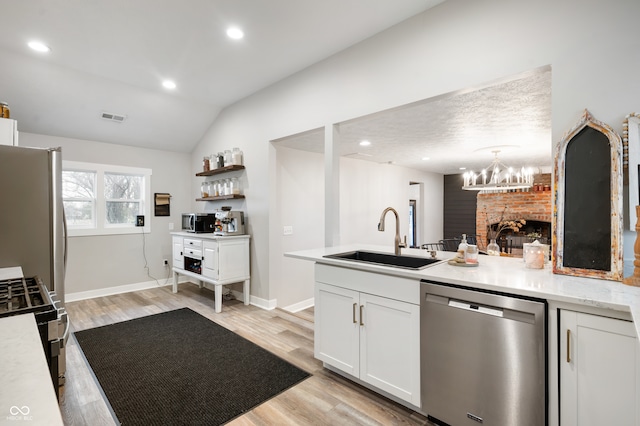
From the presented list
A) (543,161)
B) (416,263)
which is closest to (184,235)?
(416,263)

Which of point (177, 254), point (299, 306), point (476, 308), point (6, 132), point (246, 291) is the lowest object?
point (299, 306)

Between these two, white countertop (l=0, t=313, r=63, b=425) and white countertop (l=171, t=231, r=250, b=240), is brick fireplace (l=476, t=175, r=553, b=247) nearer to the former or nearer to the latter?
white countertop (l=171, t=231, r=250, b=240)

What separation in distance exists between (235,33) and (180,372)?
2.98 m

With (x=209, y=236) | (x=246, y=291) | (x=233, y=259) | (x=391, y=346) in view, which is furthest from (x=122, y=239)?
(x=391, y=346)

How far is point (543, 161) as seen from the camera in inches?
236

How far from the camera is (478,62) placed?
2.19m

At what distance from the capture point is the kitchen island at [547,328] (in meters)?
1.30

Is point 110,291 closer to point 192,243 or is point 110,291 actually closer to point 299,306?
point 192,243

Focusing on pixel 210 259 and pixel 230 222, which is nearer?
pixel 210 259

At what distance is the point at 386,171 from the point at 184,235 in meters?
4.19

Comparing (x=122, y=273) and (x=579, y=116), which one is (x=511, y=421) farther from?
(x=122, y=273)

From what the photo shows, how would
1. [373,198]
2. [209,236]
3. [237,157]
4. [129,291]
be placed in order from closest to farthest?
[209,236], [237,157], [129,291], [373,198]

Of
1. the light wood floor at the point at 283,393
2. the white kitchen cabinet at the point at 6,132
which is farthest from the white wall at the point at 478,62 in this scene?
the white kitchen cabinet at the point at 6,132

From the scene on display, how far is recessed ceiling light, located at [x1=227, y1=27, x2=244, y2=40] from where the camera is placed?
2.76m
